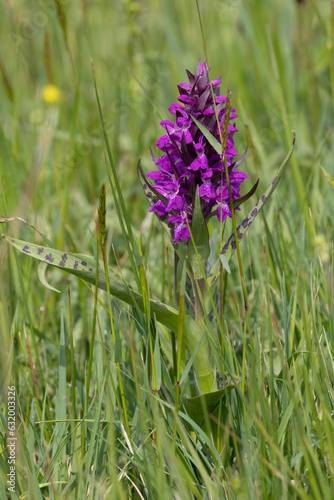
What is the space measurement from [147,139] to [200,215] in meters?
2.45

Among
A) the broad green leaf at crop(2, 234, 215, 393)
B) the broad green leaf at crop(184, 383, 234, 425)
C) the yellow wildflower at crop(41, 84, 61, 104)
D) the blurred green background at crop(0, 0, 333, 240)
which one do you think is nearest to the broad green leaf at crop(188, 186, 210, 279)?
the broad green leaf at crop(2, 234, 215, 393)

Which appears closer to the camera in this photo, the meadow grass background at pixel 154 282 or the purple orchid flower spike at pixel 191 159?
the meadow grass background at pixel 154 282

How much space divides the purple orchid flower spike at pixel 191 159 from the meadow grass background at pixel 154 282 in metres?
0.28

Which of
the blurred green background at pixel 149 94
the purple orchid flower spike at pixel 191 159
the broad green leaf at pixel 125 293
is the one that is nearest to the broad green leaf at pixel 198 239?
the purple orchid flower spike at pixel 191 159

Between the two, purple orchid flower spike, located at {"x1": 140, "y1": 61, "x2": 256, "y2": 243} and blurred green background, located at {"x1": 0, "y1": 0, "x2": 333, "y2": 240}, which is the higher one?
blurred green background, located at {"x1": 0, "y1": 0, "x2": 333, "y2": 240}

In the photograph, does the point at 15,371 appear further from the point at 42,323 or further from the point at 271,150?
the point at 271,150

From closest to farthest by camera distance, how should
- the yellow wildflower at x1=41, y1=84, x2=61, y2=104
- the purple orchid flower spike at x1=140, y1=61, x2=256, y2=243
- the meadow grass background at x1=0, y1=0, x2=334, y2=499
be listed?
the meadow grass background at x1=0, y1=0, x2=334, y2=499, the purple orchid flower spike at x1=140, y1=61, x2=256, y2=243, the yellow wildflower at x1=41, y1=84, x2=61, y2=104

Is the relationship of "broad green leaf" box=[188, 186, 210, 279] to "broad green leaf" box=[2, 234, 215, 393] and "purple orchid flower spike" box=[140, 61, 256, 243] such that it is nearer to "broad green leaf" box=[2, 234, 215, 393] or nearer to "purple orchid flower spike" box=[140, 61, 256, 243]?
"purple orchid flower spike" box=[140, 61, 256, 243]

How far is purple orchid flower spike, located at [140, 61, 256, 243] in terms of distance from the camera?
130 cm

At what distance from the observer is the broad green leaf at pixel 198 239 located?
1.27 m

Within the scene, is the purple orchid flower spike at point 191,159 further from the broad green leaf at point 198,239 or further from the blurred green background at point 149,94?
the blurred green background at point 149,94

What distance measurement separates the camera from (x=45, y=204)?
275cm

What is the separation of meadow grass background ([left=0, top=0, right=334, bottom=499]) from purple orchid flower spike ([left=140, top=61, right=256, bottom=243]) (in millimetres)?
279

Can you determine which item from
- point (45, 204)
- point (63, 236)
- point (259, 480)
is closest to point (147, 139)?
point (45, 204)
